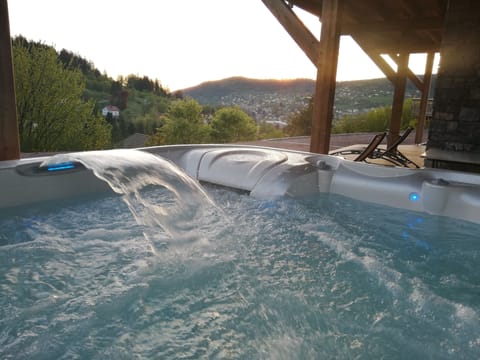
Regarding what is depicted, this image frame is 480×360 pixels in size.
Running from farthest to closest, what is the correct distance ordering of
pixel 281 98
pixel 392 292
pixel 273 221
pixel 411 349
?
pixel 281 98, pixel 273 221, pixel 392 292, pixel 411 349

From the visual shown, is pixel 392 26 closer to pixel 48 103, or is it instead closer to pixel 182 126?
pixel 48 103

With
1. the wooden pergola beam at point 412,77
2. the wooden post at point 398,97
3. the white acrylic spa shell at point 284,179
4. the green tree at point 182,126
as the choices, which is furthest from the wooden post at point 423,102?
the green tree at point 182,126

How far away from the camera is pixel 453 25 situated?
3596 millimetres

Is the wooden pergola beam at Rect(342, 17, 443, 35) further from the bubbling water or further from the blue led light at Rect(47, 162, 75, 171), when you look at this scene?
the blue led light at Rect(47, 162, 75, 171)

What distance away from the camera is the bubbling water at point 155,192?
1978 mm

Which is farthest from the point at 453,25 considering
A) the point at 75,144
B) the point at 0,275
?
the point at 75,144

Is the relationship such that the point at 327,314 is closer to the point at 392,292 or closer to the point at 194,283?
the point at 392,292

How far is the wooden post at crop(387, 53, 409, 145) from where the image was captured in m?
5.55

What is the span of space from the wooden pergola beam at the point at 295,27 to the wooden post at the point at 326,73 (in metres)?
0.19

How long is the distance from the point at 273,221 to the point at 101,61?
9.82 metres

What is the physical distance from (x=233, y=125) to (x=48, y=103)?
5.63 meters

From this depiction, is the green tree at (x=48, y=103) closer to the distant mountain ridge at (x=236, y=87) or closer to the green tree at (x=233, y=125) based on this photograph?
the green tree at (x=233, y=125)

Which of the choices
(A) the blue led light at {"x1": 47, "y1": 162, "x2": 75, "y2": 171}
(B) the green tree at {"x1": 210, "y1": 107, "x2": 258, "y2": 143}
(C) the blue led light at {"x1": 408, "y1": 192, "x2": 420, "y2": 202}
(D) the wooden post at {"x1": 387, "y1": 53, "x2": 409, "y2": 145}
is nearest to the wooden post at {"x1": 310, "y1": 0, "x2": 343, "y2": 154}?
(C) the blue led light at {"x1": 408, "y1": 192, "x2": 420, "y2": 202}

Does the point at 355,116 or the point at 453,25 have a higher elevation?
the point at 453,25
